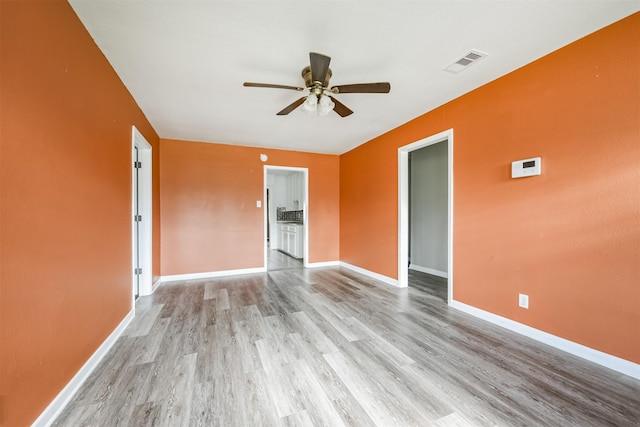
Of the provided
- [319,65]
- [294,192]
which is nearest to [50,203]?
[319,65]

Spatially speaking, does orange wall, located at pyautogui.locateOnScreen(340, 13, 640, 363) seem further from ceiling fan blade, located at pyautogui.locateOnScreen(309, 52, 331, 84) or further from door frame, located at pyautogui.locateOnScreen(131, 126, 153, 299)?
door frame, located at pyautogui.locateOnScreen(131, 126, 153, 299)

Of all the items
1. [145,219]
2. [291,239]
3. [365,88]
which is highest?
[365,88]

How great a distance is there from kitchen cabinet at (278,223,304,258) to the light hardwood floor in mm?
3122

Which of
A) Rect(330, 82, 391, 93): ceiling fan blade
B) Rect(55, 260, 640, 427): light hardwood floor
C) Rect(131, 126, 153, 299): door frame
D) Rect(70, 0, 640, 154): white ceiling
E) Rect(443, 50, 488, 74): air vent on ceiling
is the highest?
Rect(443, 50, 488, 74): air vent on ceiling

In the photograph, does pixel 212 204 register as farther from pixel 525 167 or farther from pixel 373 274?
pixel 525 167

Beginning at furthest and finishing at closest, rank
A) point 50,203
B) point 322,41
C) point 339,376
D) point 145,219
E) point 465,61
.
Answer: point 145,219, point 465,61, point 322,41, point 339,376, point 50,203

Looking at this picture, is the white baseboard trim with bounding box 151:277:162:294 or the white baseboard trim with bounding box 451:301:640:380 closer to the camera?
the white baseboard trim with bounding box 451:301:640:380

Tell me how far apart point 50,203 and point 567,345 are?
12.2 feet

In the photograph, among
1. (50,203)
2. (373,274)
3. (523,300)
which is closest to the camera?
(50,203)

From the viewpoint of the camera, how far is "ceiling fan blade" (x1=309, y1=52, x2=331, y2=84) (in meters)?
1.62

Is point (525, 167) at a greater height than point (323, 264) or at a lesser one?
greater

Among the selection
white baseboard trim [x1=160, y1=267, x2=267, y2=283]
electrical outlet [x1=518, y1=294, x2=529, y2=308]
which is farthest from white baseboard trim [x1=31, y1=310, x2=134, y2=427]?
electrical outlet [x1=518, y1=294, x2=529, y2=308]

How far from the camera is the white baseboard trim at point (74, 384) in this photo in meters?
1.27

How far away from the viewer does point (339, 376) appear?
5.51 feet
